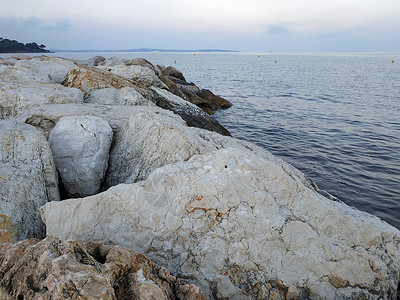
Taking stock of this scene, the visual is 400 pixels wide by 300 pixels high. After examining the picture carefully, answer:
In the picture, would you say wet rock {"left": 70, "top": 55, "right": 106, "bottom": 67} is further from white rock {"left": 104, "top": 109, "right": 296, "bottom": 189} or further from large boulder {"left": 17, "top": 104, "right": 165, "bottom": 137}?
white rock {"left": 104, "top": 109, "right": 296, "bottom": 189}

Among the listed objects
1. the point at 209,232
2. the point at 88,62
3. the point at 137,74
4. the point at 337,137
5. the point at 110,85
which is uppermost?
the point at 88,62

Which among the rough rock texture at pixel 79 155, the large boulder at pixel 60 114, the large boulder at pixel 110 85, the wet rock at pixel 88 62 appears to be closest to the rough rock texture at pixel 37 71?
A: the large boulder at pixel 110 85

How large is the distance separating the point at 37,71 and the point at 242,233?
Result: 8.33 m

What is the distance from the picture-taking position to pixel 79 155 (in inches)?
178

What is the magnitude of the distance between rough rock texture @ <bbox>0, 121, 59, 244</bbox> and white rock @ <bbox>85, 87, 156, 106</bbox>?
9.74ft

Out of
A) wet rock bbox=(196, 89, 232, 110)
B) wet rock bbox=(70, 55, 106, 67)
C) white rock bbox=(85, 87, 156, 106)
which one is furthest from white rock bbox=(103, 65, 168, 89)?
wet rock bbox=(70, 55, 106, 67)

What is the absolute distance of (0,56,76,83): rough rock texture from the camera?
793cm

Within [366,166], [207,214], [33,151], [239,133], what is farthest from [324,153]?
[33,151]

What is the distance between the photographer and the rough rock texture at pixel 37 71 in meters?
7.93

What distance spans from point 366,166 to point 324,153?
1515 millimetres

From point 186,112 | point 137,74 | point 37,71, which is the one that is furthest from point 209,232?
point 137,74

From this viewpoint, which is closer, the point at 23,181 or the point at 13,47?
the point at 23,181

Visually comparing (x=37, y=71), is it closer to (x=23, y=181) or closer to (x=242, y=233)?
(x=23, y=181)

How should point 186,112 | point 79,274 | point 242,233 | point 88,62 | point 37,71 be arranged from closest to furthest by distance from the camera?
point 79,274 → point 242,233 → point 37,71 → point 186,112 → point 88,62
